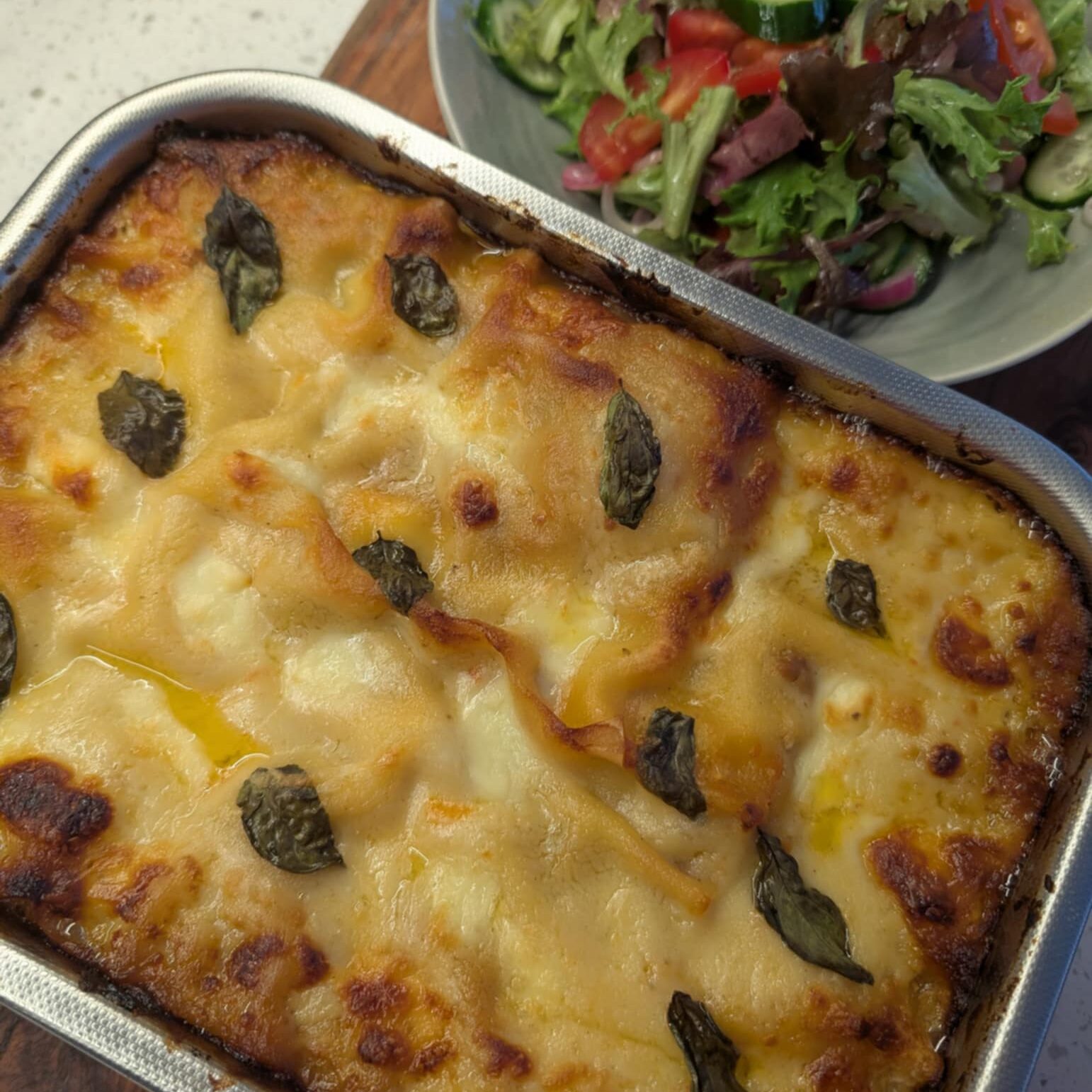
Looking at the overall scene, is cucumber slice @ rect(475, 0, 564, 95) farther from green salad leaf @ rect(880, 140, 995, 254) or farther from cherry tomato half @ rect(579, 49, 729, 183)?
green salad leaf @ rect(880, 140, 995, 254)

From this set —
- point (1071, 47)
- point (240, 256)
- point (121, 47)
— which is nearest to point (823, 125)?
point (1071, 47)

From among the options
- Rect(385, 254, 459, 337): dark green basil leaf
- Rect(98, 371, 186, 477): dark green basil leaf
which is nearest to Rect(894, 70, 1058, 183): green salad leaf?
Rect(385, 254, 459, 337): dark green basil leaf

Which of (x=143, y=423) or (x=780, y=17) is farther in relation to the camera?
(x=780, y=17)

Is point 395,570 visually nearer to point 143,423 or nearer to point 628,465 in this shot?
point 628,465

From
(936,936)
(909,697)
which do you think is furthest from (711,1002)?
(909,697)

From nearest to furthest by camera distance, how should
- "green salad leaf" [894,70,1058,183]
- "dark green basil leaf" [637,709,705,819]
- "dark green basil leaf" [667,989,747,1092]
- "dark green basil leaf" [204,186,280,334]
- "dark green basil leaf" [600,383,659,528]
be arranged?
"dark green basil leaf" [667,989,747,1092] → "dark green basil leaf" [637,709,705,819] → "dark green basil leaf" [600,383,659,528] → "dark green basil leaf" [204,186,280,334] → "green salad leaf" [894,70,1058,183]

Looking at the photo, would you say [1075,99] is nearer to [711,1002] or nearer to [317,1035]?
[711,1002]
